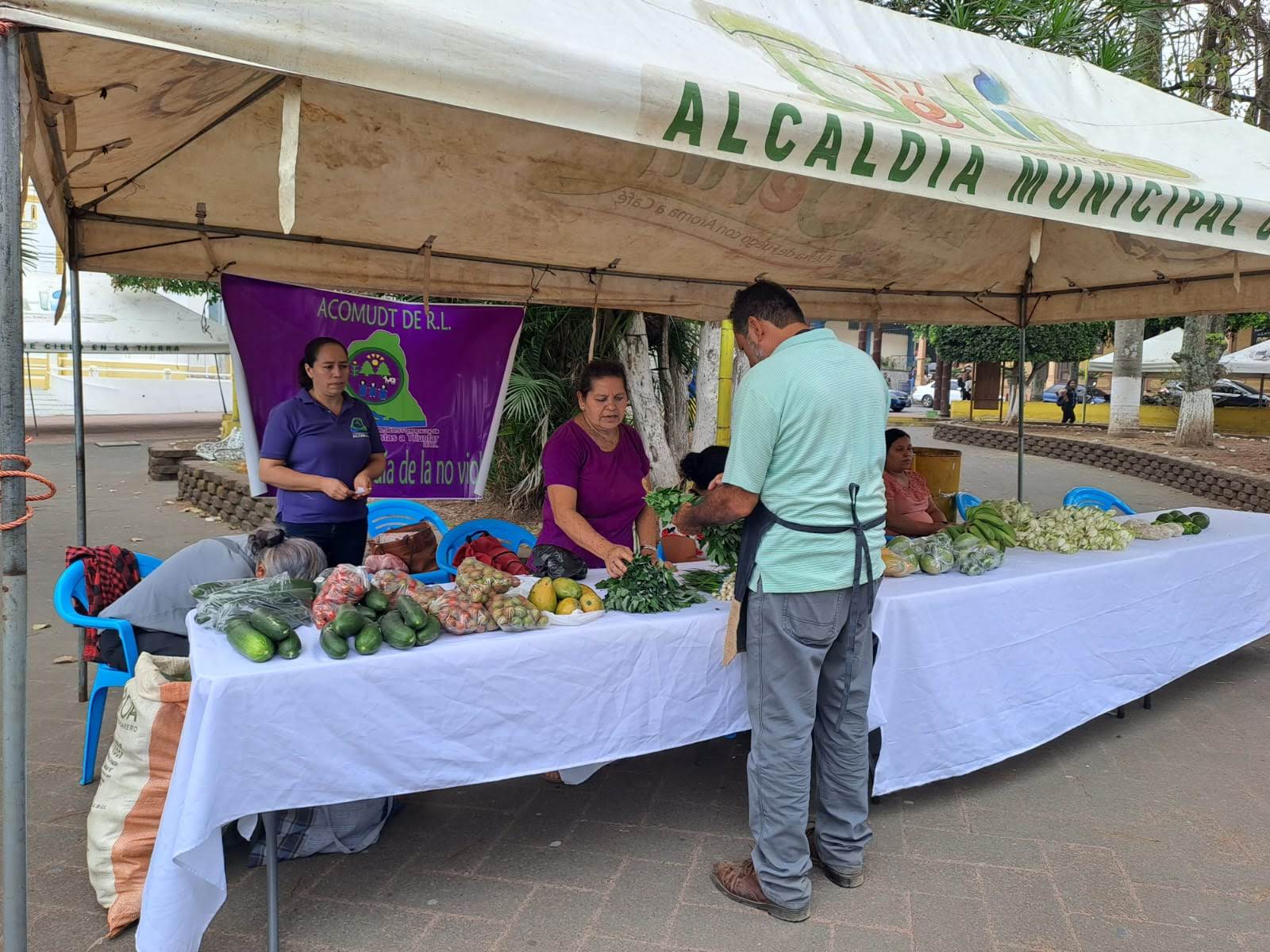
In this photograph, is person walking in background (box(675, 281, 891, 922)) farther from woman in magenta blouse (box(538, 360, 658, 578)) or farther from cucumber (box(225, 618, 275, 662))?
cucumber (box(225, 618, 275, 662))

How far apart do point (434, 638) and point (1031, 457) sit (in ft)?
53.3

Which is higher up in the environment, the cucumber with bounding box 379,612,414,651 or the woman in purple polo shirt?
the woman in purple polo shirt

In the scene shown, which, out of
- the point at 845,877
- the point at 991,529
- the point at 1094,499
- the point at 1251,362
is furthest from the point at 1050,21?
the point at 1251,362

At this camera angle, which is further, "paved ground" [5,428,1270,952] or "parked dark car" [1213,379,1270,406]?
"parked dark car" [1213,379,1270,406]

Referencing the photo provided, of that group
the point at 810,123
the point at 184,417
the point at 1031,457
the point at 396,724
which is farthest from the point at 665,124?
the point at 184,417

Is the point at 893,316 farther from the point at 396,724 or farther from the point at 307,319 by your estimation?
the point at 396,724

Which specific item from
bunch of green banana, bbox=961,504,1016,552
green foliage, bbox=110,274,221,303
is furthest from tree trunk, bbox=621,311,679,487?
green foliage, bbox=110,274,221,303

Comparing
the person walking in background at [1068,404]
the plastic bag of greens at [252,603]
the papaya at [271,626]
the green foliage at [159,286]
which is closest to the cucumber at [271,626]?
the papaya at [271,626]

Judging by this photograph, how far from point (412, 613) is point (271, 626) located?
0.39 m

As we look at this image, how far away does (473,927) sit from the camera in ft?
8.59

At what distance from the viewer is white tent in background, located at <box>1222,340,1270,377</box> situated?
69.9 ft

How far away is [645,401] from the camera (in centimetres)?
837

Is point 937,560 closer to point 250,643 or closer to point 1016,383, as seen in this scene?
point 250,643

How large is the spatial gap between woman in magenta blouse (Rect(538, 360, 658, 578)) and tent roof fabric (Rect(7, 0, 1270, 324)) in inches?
39.7
